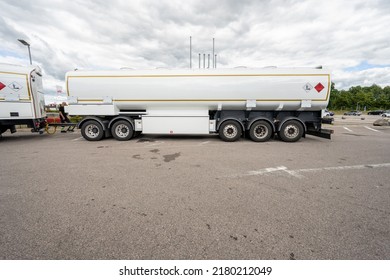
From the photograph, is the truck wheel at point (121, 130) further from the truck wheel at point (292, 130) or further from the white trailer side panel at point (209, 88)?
the truck wheel at point (292, 130)

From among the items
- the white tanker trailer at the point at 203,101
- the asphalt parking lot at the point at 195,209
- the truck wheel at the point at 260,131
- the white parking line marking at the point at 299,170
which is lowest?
the asphalt parking lot at the point at 195,209

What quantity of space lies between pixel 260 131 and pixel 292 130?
141 centimetres

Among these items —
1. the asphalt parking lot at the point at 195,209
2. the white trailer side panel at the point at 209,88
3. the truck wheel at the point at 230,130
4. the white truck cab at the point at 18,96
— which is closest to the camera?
the asphalt parking lot at the point at 195,209

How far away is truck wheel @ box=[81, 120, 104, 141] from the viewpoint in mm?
8070

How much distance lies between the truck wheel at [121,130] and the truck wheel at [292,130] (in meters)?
7.11

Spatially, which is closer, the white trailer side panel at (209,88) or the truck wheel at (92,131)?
the white trailer side panel at (209,88)

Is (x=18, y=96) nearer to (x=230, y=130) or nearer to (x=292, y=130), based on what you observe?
(x=230, y=130)

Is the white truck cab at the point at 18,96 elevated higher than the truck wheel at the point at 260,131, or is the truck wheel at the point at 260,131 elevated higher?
the white truck cab at the point at 18,96

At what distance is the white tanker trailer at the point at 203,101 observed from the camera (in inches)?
281

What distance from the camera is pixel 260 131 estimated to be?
784 centimetres

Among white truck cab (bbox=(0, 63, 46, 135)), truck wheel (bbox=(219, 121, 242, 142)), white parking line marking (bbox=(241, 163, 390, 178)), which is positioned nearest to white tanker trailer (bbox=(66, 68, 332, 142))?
truck wheel (bbox=(219, 121, 242, 142))

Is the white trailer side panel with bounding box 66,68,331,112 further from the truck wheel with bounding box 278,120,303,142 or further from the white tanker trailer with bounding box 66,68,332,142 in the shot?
the truck wheel with bounding box 278,120,303,142

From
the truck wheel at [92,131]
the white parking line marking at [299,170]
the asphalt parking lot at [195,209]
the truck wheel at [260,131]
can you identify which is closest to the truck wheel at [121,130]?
the truck wheel at [92,131]
